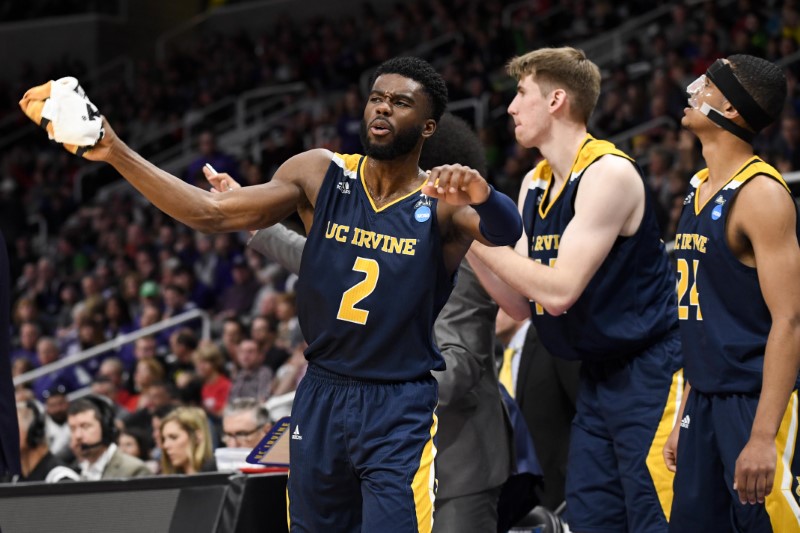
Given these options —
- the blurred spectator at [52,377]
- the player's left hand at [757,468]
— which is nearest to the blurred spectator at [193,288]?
the blurred spectator at [52,377]

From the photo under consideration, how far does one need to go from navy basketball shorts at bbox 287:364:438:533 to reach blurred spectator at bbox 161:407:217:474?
330 cm

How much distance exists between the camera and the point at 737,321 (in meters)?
3.59

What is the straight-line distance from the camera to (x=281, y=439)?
4.11 meters

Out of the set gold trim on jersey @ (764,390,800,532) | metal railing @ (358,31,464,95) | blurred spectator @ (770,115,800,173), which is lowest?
gold trim on jersey @ (764,390,800,532)

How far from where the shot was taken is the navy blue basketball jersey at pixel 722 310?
3.55 metres

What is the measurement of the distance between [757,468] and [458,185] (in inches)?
49.9

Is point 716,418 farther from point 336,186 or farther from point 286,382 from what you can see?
point 286,382

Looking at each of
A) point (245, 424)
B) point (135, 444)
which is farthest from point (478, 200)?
point (135, 444)

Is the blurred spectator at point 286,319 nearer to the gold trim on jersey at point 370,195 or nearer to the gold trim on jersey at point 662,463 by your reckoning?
the gold trim on jersey at point 662,463

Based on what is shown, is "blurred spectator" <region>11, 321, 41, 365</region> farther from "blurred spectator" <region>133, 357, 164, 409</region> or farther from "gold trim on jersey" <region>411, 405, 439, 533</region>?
"gold trim on jersey" <region>411, 405, 439, 533</region>

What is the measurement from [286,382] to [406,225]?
5.58 meters

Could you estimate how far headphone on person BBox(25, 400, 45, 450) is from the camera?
7.08m

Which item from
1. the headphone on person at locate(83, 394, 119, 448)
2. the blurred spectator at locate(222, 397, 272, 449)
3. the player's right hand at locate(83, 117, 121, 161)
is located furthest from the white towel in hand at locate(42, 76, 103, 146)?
the headphone on person at locate(83, 394, 119, 448)

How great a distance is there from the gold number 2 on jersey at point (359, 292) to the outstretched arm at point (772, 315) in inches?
47.3
